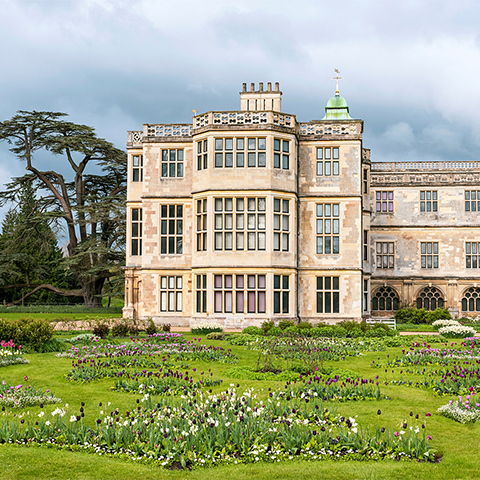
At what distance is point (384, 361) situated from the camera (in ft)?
53.2

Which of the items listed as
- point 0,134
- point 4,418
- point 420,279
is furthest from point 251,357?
point 0,134

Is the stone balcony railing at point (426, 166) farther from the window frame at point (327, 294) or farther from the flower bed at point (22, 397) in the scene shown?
the flower bed at point (22, 397)

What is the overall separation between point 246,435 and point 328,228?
22307mm

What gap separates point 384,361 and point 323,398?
6116mm

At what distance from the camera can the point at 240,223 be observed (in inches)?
1096

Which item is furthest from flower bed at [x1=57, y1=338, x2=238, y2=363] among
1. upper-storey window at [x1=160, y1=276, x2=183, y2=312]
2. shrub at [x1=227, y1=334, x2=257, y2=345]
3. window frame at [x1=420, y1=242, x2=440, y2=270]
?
window frame at [x1=420, y1=242, x2=440, y2=270]

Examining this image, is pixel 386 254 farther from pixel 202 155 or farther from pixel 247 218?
pixel 202 155

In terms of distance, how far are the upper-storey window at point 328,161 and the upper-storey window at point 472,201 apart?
17959 mm

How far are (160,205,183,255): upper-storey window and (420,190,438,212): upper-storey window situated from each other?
21693mm

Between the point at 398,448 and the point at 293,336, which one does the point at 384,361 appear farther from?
the point at 398,448

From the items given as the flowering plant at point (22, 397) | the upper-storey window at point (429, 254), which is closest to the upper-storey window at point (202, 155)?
the flowering plant at point (22, 397)

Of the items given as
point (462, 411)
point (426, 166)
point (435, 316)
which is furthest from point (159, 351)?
point (426, 166)

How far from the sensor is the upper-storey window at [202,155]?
2862 centimetres

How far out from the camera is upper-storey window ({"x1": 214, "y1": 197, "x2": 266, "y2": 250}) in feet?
90.7
